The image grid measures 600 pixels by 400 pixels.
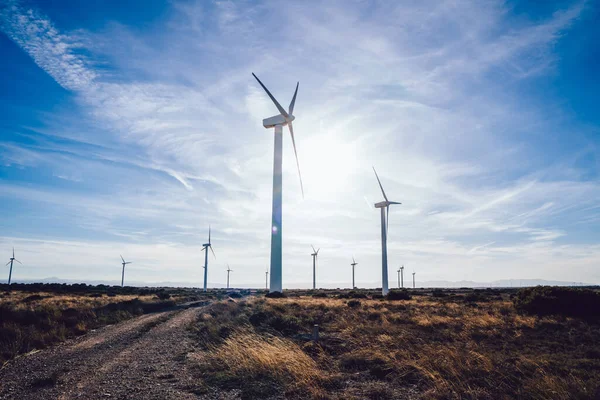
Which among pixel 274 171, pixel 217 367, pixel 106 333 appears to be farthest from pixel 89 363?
pixel 274 171

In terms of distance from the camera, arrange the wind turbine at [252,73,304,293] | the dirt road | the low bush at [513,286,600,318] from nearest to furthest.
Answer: the dirt road → the low bush at [513,286,600,318] → the wind turbine at [252,73,304,293]

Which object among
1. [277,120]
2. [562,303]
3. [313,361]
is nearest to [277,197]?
[277,120]

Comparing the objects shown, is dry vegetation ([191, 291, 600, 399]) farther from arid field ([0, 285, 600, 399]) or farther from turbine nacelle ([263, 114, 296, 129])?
turbine nacelle ([263, 114, 296, 129])

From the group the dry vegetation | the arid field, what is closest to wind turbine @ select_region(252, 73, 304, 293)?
the arid field

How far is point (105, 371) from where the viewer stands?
464 inches

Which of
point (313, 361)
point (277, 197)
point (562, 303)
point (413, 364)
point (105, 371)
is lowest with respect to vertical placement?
point (105, 371)

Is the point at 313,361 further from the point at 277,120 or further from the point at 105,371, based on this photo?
the point at 277,120

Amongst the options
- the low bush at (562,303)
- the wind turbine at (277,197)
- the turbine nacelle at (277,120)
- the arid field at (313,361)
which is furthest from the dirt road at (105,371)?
the turbine nacelle at (277,120)

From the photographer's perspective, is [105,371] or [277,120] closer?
[105,371]

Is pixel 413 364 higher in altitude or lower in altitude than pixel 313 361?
higher

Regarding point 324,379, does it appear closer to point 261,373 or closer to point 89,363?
point 261,373

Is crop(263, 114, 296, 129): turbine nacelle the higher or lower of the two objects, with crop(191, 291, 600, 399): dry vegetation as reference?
higher

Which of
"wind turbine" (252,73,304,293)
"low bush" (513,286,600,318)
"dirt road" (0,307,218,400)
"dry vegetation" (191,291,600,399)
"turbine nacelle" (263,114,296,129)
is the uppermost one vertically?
"turbine nacelle" (263,114,296,129)

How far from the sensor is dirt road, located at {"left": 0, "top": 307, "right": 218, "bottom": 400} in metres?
9.70
